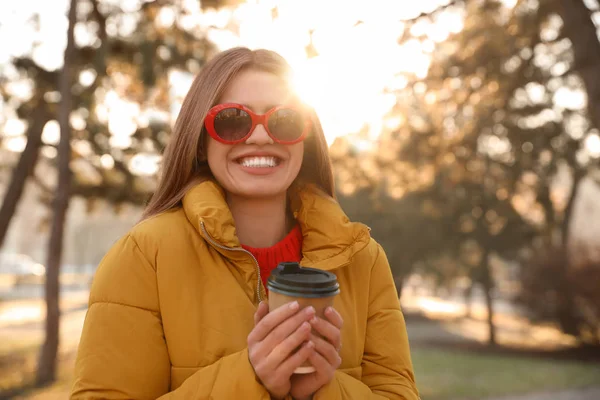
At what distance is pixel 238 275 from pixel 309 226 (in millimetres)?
370

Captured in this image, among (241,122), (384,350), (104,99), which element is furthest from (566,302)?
(241,122)

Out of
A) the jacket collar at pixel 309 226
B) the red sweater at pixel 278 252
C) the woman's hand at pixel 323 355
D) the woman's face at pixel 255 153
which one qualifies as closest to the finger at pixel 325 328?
the woman's hand at pixel 323 355

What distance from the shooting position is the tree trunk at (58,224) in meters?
9.30

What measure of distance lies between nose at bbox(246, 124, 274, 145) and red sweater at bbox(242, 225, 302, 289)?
38cm

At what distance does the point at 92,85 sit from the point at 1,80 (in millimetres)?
1778

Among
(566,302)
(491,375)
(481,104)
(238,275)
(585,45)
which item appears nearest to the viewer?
(238,275)

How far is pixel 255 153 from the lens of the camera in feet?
6.17

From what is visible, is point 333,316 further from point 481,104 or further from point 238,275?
point 481,104

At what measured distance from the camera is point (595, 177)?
17.4 metres

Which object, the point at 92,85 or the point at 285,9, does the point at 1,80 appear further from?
the point at 285,9

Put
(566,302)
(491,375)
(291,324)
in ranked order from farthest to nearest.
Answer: (566,302) < (491,375) < (291,324)

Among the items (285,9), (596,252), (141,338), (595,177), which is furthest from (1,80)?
(595,177)

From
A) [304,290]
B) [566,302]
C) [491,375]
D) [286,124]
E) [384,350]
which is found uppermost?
[286,124]

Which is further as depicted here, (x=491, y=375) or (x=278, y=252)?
(x=491, y=375)
